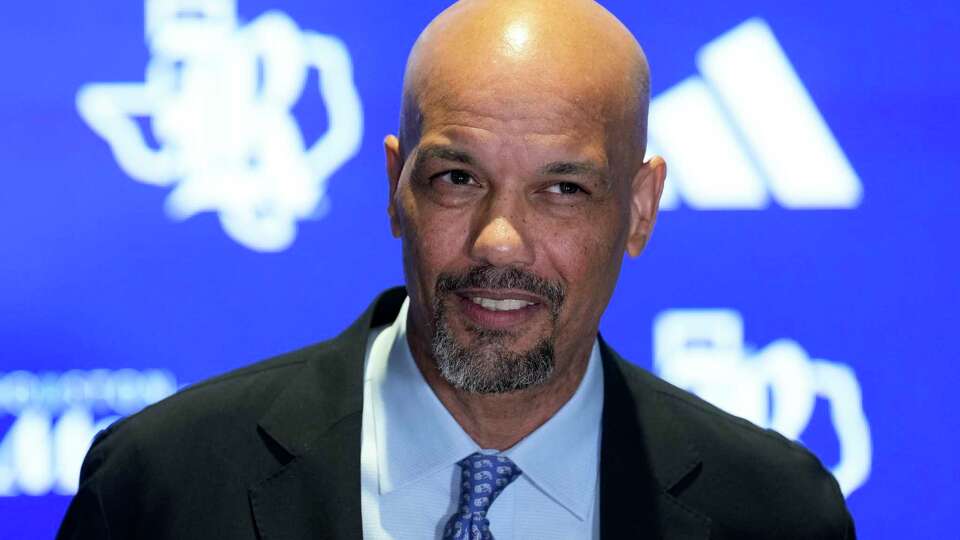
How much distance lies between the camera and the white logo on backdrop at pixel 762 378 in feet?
9.26

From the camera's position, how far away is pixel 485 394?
195 centimetres

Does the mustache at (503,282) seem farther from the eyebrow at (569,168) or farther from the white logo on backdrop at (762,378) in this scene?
the white logo on backdrop at (762,378)

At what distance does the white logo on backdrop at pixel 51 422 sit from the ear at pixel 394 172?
85 cm

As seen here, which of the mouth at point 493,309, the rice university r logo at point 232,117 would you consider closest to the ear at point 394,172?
the mouth at point 493,309

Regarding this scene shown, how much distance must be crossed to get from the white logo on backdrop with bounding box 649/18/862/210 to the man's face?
896 millimetres

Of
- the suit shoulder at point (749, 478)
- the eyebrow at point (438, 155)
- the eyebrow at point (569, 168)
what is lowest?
the suit shoulder at point (749, 478)

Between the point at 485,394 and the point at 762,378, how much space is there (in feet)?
3.38

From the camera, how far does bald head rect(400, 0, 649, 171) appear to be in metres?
1.92

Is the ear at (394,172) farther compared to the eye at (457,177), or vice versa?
the ear at (394,172)

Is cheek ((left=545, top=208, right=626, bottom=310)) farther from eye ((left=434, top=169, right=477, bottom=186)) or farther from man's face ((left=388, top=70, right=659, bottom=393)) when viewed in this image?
eye ((left=434, top=169, right=477, bottom=186))

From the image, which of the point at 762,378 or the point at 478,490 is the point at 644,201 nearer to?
the point at 478,490

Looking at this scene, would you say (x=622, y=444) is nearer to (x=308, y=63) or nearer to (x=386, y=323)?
(x=386, y=323)

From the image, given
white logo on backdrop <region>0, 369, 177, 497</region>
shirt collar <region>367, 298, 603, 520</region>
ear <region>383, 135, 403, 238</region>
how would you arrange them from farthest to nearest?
white logo on backdrop <region>0, 369, 177, 497</region> < ear <region>383, 135, 403, 238</region> < shirt collar <region>367, 298, 603, 520</region>

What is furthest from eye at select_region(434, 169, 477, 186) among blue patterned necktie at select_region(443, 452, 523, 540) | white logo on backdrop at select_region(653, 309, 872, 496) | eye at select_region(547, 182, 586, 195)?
white logo on backdrop at select_region(653, 309, 872, 496)
